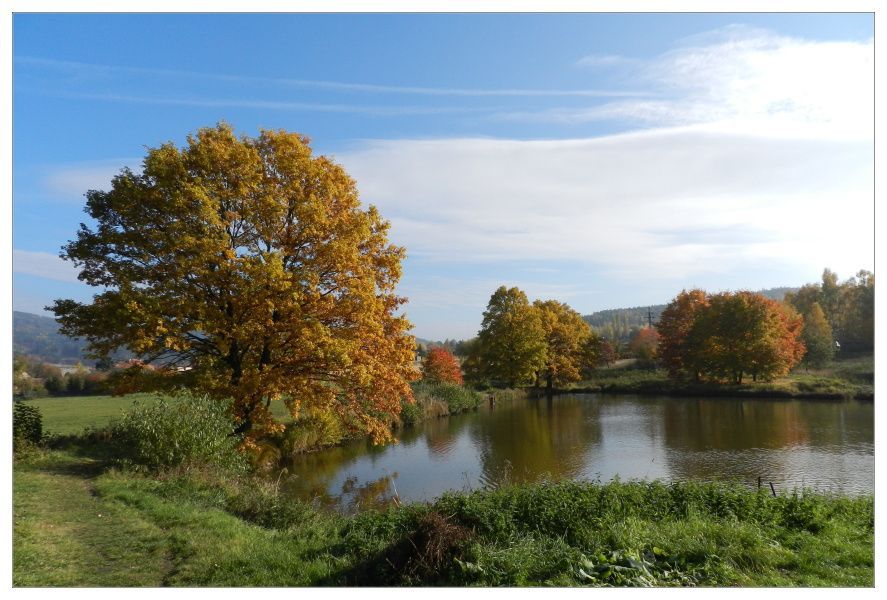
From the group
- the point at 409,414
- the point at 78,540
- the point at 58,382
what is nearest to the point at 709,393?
the point at 409,414

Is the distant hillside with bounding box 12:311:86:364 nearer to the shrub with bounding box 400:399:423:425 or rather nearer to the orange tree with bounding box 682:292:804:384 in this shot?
the shrub with bounding box 400:399:423:425

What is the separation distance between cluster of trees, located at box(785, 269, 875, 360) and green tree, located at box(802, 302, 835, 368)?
0.31 feet

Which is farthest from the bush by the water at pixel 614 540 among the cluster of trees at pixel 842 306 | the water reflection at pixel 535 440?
the cluster of trees at pixel 842 306

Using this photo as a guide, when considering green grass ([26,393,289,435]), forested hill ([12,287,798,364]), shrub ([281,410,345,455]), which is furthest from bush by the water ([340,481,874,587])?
green grass ([26,393,289,435])

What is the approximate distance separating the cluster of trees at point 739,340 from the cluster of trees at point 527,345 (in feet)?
26.3

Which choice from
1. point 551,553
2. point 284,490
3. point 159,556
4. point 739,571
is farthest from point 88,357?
point 739,571

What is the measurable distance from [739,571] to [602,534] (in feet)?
5.23

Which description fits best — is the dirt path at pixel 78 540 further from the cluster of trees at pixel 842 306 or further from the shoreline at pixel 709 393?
the shoreline at pixel 709 393

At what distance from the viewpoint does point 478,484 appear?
1491cm

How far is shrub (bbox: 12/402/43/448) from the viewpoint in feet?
42.1

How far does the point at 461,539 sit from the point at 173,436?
825 cm

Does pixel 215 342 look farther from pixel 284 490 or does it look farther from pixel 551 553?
pixel 551 553

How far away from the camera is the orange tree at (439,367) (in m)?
38.5

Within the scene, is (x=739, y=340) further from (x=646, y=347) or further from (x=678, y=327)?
(x=646, y=347)
